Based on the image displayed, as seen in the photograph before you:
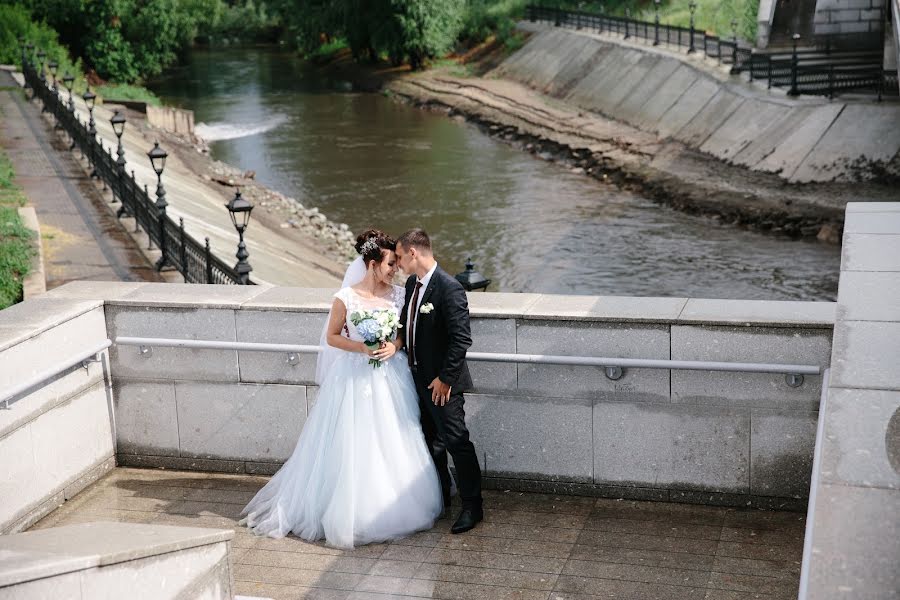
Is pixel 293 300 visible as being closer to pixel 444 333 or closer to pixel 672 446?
pixel 444 333

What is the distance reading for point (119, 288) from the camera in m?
8.02

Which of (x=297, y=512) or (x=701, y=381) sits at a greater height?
(x=701, y=381)

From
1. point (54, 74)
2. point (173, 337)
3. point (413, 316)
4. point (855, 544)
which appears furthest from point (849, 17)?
point (855, 544)

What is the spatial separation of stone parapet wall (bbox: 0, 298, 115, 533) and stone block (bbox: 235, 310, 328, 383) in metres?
1.07

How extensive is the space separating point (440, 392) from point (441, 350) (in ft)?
0.83

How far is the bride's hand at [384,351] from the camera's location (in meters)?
6.66

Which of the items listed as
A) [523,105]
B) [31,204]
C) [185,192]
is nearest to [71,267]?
[31,204]

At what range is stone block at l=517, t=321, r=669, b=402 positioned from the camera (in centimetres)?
668

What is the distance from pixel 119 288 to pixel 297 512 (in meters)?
2.34

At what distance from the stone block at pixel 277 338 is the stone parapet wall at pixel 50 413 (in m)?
1.07

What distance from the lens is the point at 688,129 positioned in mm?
33812

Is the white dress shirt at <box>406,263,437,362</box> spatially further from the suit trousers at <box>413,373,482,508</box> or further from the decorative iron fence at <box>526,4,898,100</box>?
the decorative iron fence at <box>526,4,898,100</box>

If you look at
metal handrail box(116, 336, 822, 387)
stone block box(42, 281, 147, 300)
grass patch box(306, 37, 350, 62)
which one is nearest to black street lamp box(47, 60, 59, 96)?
grass patch box(306, 37, 350, 62)

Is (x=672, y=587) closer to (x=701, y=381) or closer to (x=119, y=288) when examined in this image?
(x=701, y=381)
